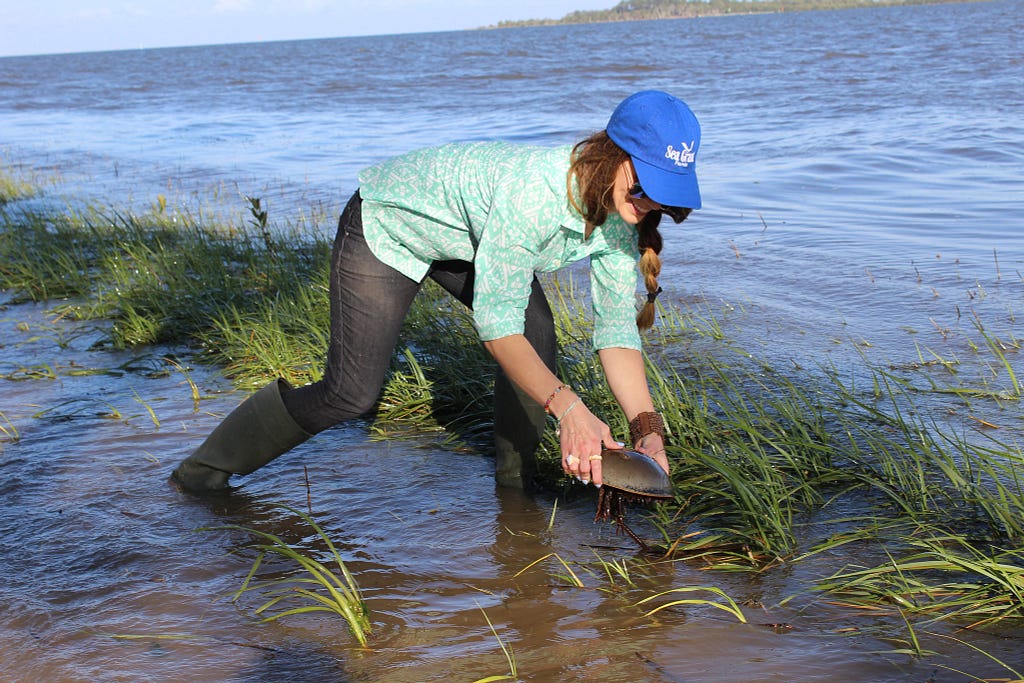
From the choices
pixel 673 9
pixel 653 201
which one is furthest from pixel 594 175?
pixel 673 9

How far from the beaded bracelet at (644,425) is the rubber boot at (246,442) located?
118 centimetres

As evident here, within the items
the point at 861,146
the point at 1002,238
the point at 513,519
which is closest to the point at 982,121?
the point at 861,146

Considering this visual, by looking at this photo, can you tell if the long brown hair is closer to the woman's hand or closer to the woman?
the woman

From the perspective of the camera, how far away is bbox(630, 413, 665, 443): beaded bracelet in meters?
2.82

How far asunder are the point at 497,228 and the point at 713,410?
6.46ft

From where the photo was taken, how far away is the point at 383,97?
2436 cm

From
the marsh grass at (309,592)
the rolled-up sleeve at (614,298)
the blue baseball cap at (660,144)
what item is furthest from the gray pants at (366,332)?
the blue baseball cap at (660,144)

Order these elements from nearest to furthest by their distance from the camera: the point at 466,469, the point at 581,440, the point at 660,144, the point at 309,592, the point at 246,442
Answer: the point at 660,144, the point at 581,440, the point at 309,592, the point at 246,442, the point at 466,469

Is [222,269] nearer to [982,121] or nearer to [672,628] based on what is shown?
[672,628]

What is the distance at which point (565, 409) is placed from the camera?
8.13ft

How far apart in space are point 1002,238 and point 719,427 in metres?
4.51

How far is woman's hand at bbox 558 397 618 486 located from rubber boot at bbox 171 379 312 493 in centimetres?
121

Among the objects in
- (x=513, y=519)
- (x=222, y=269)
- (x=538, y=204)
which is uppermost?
(x=538, y=204)

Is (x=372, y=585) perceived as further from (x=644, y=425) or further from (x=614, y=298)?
(x=614, y=298)
